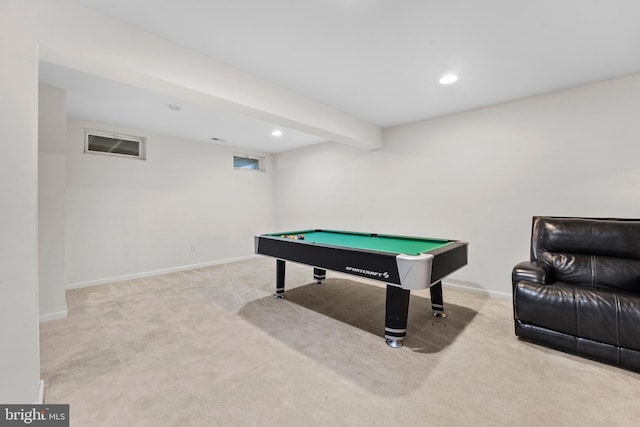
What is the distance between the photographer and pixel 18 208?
1278mm

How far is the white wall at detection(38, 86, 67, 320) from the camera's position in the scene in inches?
101

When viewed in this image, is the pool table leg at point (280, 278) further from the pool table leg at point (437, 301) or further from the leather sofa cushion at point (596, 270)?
the leather sofa cushion at point (596, 270)

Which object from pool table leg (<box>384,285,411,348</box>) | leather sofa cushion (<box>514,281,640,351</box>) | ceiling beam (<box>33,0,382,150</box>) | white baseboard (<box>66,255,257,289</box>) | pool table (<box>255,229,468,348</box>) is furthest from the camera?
white baseboard (<box>66,255,257,289</box>)

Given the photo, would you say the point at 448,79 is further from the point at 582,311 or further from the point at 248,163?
the point at 248,163

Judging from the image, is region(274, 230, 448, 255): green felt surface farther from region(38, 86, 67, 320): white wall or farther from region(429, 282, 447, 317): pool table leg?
region(38, 86, 67, 320): white wall

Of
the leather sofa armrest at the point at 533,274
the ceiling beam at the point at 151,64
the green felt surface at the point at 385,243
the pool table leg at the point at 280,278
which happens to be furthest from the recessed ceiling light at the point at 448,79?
the pool table leg at the point at 280,278

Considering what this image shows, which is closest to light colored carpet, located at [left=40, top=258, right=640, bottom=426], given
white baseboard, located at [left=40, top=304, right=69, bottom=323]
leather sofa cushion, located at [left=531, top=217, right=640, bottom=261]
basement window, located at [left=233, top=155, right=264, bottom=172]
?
white baseboard, located at [left=40, top=304, right=69, bottom=323]

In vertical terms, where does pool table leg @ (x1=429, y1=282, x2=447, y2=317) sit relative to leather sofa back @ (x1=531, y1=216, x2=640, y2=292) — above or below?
below

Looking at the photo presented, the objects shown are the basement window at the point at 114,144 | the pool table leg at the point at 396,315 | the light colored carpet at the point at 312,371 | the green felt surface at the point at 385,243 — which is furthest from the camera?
the basement window at the point at 114,144

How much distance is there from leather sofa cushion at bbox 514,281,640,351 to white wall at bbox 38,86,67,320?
423 centimetres

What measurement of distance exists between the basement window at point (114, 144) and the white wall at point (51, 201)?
1.20m

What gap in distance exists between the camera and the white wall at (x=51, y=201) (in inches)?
101

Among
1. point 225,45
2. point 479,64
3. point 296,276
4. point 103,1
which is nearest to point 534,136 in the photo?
point 479,64

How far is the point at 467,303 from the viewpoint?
2.94 meters
